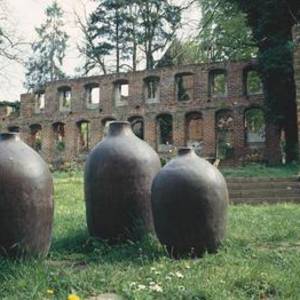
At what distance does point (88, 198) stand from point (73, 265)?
41.3 inches

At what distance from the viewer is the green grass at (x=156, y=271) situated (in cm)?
347

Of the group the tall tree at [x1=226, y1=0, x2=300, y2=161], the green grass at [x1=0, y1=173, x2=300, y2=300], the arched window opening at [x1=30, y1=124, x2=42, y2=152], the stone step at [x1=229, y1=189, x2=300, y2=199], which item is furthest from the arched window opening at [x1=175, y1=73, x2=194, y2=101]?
the green grass at [x1=0, y1=173, x2=300, y2=300]

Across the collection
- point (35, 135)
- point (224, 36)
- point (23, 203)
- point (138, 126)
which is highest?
point (224, 36)

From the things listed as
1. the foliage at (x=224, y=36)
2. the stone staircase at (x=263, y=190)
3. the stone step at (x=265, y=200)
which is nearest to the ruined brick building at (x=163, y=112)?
the foliage at (x=224, y=36)

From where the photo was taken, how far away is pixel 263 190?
11.0m

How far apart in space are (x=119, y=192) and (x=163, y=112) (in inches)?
798

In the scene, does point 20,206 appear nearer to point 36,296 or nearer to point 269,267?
point 36,296

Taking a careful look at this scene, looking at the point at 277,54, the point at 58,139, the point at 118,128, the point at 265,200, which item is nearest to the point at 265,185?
the point at 265,200

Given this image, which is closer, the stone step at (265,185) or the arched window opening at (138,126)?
the stone step at (265,185)

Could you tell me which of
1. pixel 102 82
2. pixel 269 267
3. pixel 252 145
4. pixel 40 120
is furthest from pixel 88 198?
pixel 40 120

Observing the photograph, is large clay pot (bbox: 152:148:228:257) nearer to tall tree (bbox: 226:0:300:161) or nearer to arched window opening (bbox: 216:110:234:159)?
tall tree (bbox: 226:0:300:161)

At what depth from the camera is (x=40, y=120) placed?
28.8 meters

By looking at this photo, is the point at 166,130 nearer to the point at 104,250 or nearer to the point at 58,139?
the point at 58,139

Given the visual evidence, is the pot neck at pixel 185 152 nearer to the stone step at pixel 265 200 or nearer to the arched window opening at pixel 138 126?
the stone step at pixel 265 200
